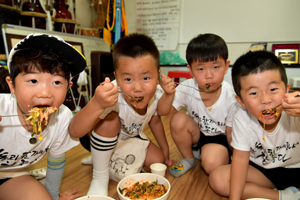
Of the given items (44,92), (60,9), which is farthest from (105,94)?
(60,9)

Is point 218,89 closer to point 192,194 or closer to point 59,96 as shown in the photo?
point 192,194

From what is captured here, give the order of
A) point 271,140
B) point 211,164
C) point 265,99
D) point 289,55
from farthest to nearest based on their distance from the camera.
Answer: point 289,55
point 211,164
point 271,140
point 265,99

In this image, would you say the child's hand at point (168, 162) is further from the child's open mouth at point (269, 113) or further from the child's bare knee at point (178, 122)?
the child's open mouth at point (269, 113)

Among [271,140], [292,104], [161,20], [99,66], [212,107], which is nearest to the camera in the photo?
[292,104]

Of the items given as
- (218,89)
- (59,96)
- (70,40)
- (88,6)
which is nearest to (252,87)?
(218,89)

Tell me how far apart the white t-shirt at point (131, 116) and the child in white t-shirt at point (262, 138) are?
1.67ft

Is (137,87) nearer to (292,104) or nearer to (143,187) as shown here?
(143,187)

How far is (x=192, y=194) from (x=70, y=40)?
2.80m

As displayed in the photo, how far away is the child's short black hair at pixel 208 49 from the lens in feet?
4.04

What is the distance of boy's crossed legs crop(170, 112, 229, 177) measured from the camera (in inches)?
47.4

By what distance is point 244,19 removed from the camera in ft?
10.2

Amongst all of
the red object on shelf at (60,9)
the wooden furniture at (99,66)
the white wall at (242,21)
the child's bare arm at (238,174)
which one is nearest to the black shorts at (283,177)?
the child's bare arm at (238,174)

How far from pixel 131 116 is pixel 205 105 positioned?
49 centimetres

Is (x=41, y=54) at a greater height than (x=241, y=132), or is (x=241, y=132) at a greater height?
(x=41, y=54)
